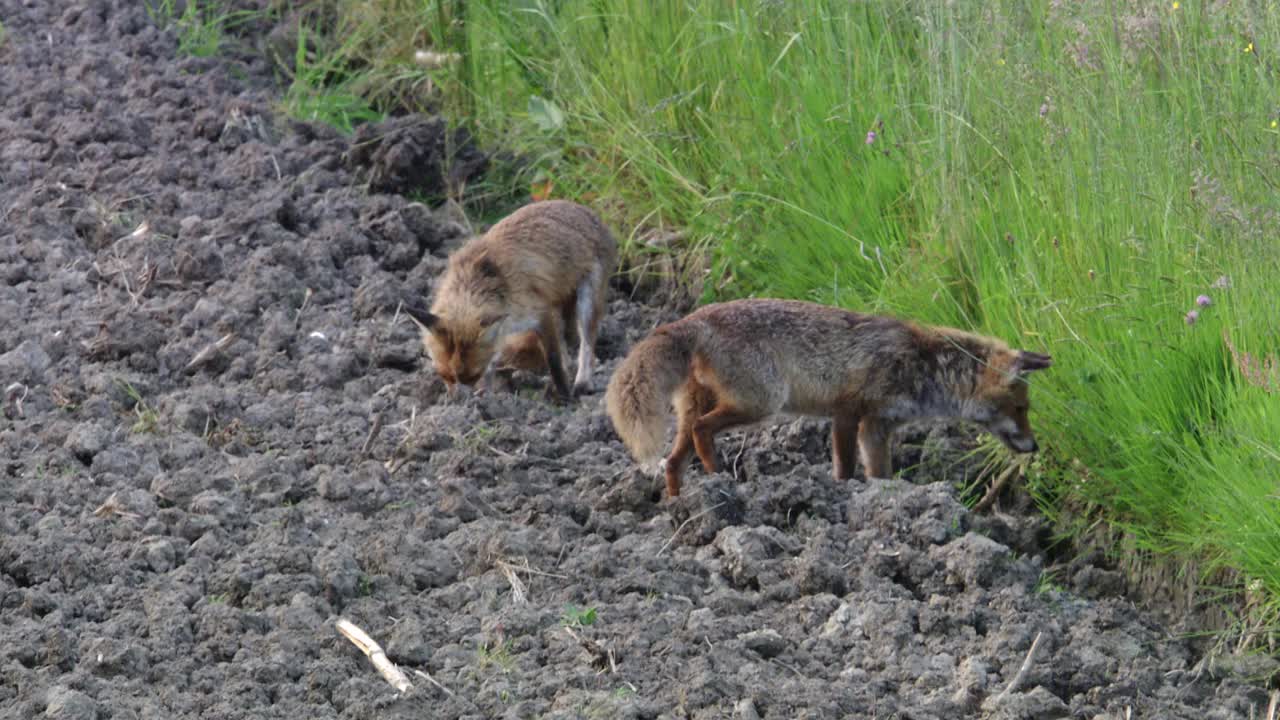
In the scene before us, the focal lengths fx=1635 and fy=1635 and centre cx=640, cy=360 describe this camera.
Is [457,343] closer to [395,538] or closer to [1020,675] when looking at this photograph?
[395,538]

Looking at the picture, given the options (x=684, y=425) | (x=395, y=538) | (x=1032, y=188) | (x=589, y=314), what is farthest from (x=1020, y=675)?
(x=589, y=314)

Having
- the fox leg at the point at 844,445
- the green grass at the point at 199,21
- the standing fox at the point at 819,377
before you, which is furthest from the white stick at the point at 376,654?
the green grass at the point at 199,21

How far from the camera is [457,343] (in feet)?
26.1

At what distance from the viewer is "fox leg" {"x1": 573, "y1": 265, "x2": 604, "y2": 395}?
28.0 feet

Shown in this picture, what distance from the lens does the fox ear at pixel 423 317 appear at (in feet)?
25.5

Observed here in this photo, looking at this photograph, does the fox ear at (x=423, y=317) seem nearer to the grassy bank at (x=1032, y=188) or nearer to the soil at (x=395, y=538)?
the soil at (x=395, y=538)

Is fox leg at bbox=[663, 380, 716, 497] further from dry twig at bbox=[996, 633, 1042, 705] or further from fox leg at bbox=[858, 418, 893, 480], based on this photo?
dry twig at bbox=[996, 633, 1042, 705]

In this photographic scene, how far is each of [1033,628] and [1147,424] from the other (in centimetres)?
106

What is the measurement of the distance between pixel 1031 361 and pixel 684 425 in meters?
1.46

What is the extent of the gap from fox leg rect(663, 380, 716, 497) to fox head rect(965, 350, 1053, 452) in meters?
1.13

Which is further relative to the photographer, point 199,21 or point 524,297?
point 199,21

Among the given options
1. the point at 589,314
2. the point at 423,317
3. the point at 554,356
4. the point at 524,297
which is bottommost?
the point at 554,356

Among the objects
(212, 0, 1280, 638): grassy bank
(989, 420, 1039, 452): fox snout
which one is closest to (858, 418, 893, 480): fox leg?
(989, 420, 1039, 452): fox snout

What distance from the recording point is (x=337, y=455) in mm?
6922
